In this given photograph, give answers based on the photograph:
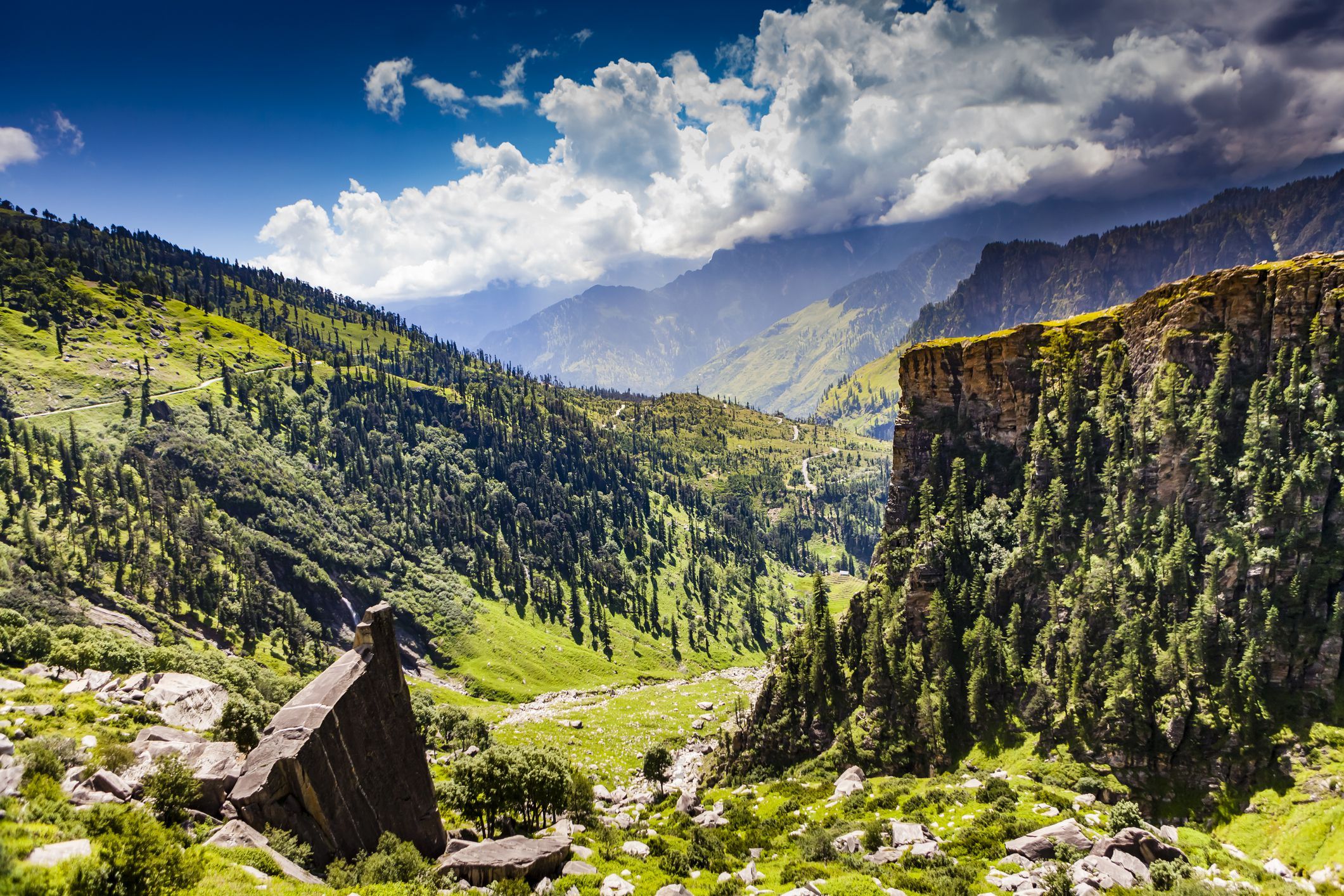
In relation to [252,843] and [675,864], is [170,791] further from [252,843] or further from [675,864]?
[675,864]

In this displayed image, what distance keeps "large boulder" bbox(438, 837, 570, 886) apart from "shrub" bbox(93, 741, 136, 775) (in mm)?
17443

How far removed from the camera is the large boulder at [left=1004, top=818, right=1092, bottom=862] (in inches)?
1641

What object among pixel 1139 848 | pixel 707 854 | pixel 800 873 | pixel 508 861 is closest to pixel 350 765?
pixel 508 861

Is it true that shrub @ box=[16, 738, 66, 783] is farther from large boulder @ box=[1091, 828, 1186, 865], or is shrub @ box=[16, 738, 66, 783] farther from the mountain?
the mountain

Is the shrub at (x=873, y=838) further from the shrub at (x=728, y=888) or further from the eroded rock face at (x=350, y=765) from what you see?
the eroded rock face at (x=350, y=765)

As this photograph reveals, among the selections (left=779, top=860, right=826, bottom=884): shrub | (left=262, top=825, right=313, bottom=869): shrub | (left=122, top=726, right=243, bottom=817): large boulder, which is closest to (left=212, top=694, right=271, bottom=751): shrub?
(left=122, top=726, right=243, bottom=817): large boulder

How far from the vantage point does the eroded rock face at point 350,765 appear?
30953 mm

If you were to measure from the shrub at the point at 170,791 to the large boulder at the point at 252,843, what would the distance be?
1946 mm

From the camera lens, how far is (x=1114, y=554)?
73.8m

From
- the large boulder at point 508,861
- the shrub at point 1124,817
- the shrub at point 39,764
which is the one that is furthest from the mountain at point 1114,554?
the shrub at point 39,764

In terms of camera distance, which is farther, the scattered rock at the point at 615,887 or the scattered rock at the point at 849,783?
the scattered rock at the point at 849,783

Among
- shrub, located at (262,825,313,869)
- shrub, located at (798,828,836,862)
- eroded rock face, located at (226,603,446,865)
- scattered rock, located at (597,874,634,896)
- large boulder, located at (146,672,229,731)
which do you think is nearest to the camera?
shrub, located at (262,825,313,869)

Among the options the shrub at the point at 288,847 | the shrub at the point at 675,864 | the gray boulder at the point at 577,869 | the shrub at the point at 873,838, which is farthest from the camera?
the shrub at the point at 873,838

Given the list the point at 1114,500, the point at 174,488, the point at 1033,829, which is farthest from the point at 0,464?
the point at 1114,500
